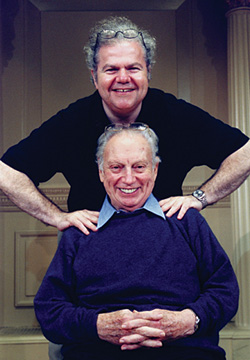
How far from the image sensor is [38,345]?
11.8 ft

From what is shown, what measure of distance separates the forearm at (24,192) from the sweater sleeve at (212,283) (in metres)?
0.67

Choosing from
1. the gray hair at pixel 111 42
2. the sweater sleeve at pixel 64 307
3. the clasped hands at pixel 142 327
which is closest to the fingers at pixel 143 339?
the clasped hands at pixel 142 327

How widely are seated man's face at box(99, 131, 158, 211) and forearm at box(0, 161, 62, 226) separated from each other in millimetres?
419

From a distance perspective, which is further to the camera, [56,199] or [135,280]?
[56,199]

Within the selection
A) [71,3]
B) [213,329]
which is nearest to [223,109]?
[71,3]

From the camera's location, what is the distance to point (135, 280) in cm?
181

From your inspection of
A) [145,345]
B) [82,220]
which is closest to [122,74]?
[82,220]

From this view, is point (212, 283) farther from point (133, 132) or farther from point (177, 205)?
point (133, 132)

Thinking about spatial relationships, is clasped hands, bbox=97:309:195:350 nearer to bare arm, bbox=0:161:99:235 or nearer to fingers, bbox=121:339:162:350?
fingers, bbox=121:339:162:350

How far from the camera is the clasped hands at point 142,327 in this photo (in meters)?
1.72

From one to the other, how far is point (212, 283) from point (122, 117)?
0.79 m

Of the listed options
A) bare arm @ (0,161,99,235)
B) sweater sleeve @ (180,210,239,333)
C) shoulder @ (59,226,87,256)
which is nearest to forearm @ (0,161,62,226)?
bare arm @ (0,161,99,235)

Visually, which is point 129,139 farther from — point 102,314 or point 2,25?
point 2,25

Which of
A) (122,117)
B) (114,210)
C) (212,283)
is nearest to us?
(212,283)
